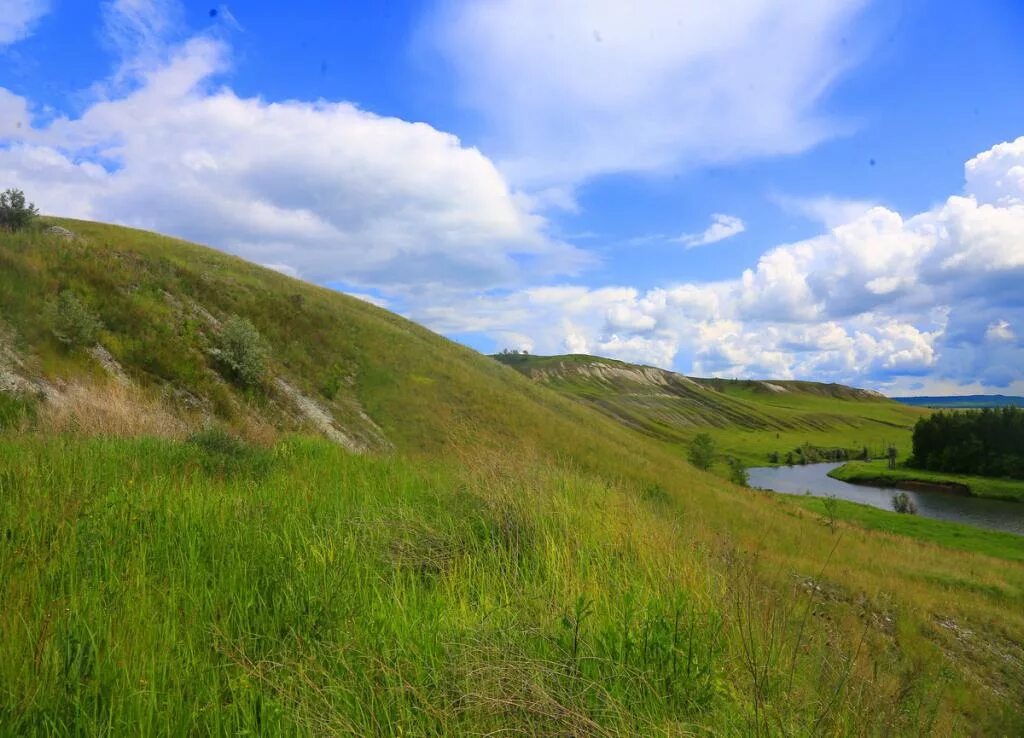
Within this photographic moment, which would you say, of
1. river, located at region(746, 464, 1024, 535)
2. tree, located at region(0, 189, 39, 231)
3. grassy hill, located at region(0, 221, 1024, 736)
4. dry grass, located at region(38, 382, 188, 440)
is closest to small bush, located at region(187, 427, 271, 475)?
grassy hill, located at region(0, 221, 1024, 736)

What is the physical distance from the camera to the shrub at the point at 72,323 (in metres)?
14.6

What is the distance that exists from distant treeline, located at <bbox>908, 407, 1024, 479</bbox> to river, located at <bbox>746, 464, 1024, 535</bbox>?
13638 mm

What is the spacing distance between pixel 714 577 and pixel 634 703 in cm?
222

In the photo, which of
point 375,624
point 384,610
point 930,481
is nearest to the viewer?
point 375,624

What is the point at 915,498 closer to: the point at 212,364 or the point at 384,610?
the point at 212,364

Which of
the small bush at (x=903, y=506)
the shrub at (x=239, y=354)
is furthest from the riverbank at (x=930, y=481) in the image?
the shrub at (x=239, y=354)

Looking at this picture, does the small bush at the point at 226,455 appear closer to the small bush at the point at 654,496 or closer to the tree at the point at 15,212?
the small bush at the point at 654,496

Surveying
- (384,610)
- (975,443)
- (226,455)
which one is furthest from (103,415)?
(975,443)

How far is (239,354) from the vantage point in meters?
20.2

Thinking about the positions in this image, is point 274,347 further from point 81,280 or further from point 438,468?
point 438,468

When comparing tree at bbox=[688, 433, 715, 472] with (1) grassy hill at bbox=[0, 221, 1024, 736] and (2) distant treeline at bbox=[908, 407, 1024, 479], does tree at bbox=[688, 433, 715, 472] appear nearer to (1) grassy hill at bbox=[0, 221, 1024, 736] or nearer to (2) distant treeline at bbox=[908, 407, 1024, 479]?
(2) distant treeline at bbox=[908, 407, 1024, 479]

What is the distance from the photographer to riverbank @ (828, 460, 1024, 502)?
8025 cm

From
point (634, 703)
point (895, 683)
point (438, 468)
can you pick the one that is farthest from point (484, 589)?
point (438, 468)

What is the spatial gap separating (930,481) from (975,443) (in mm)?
12278
